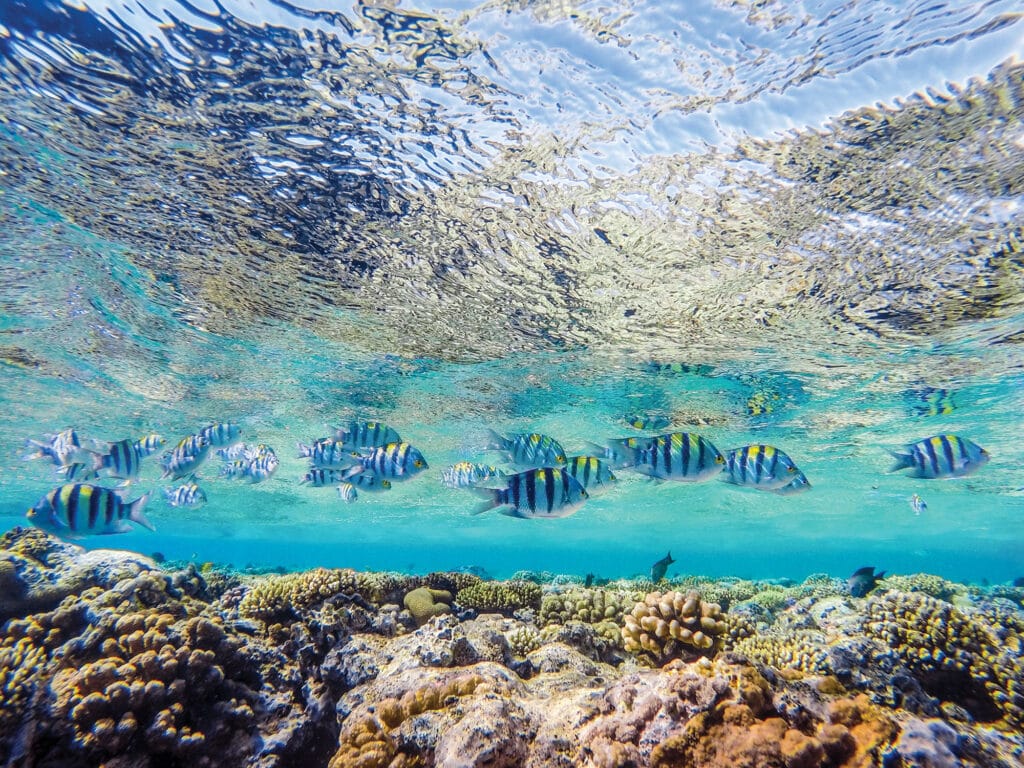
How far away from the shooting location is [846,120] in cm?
671

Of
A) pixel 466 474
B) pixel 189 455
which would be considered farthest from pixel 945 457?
pixel 189 455

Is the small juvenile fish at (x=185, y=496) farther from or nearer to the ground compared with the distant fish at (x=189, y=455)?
nearer to the ground

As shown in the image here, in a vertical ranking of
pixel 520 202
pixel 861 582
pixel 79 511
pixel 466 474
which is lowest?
pixel 861 582

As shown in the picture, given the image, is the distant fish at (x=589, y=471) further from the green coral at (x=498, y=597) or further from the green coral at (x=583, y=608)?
the green coral at (x=498, y=597)

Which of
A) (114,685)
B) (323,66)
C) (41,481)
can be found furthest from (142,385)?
(41,481)

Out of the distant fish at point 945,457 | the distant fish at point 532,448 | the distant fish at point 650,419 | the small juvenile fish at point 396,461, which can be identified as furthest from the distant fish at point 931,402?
the small juvenile fish at point 396,461

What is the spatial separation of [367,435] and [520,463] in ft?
8.93

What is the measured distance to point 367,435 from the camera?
8352 mm

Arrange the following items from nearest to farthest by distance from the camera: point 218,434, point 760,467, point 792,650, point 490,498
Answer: point 490,498, point 792,650, point 760,467, point 218,434

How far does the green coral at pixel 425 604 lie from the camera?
6.79 metres

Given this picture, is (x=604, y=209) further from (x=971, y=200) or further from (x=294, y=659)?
(x=294, y=659)

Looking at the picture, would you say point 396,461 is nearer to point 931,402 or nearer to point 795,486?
point 795,486

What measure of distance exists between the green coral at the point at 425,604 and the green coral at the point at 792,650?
3.95m

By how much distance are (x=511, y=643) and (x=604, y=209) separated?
7.18m
